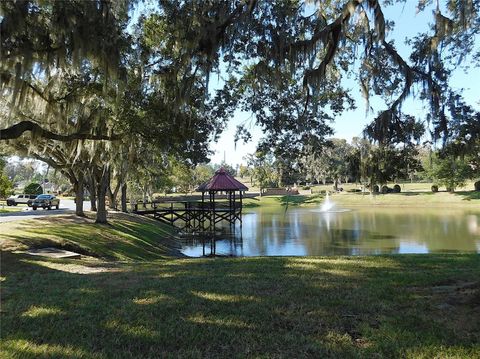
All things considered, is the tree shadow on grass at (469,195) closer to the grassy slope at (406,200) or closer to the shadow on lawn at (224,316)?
the grassy slope at (406,200)

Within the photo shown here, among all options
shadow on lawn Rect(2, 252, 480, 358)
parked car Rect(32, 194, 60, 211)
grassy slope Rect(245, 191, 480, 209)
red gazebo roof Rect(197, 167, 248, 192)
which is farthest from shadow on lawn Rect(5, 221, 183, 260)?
grassy slope Rect(245, 191, 480, 209)

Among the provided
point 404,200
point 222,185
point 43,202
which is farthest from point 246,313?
point 404,200

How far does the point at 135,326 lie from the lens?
455 centimetres

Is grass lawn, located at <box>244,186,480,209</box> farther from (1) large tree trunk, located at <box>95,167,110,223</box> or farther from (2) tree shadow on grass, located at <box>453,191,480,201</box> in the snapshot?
(1) large tree trunk, located at <box>95,167,110,223</box>

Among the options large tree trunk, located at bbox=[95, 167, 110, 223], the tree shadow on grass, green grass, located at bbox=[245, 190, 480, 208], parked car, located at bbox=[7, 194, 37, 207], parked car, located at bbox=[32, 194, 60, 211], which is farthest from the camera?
green grass, located at bbox=[245, 190, 480, 208]

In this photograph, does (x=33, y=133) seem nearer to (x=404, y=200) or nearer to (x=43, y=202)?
(x=43, y=202)

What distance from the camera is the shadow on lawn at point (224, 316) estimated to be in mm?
4004

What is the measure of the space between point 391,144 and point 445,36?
244cm

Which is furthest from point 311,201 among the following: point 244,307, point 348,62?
point 244,307

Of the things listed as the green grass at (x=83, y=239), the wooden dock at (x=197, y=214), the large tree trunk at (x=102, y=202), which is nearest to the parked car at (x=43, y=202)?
the wooden dock at (x=197, y=214)

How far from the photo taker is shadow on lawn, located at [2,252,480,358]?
4004 millimetres

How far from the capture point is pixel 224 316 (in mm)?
4859

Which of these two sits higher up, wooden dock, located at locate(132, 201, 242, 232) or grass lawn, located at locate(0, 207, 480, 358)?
grass lawn, located at locate(0, 207, 480, 358)

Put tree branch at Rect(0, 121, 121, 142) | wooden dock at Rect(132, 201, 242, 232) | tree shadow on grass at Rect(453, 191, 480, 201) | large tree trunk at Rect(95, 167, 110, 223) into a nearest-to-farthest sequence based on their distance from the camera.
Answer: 1. tree branch at Rect(0, 121, 121, 142)
2. large tree trunk at Rect(95, 167, 110, 223)
3. wooden dock at Rect(132, 201, 242, 232)
4. tree shadow on grass at Rect(453, 191, 480, 201)
